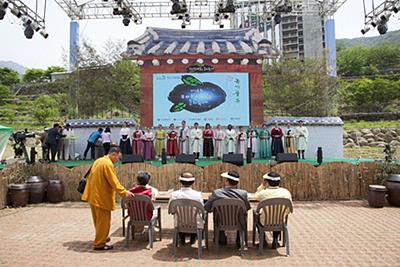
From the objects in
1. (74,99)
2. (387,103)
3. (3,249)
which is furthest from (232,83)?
(387,103)

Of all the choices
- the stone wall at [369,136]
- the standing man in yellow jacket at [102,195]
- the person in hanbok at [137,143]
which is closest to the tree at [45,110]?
the person in hanbok at [137,143]

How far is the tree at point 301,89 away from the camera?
16.9m

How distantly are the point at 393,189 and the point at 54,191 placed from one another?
7.72m

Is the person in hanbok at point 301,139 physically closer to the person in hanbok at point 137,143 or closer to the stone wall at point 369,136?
the person in hanbok at point 137,143

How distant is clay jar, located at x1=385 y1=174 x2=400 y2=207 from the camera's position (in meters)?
7.32

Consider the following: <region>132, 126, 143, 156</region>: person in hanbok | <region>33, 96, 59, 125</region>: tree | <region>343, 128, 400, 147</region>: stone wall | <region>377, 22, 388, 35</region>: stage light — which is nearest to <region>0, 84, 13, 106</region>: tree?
<region>33, 96, 59, 125</region>: tree

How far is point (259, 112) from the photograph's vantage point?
14.0 m

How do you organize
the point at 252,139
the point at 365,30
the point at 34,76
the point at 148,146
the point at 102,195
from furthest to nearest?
1. the point at 34,76
2. the point at 365,30
3. the point at 252,139
4. the point at 148,146
5. the point at 102,195

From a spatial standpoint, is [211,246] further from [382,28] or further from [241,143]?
[382,28]

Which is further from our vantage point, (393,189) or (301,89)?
(301,89)

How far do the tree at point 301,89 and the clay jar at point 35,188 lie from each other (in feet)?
42.2

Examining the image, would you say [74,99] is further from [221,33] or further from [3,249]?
Result: [3,249]

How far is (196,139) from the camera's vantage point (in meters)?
12.7

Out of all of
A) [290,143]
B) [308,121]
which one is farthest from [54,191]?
[308,121]
